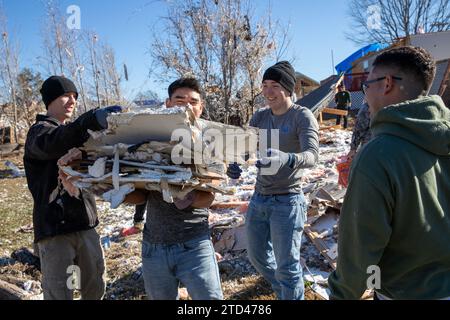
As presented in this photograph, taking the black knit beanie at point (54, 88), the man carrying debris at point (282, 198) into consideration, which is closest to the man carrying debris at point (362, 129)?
the man carrying debris at point (282, 198)

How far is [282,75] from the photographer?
2.80 meters

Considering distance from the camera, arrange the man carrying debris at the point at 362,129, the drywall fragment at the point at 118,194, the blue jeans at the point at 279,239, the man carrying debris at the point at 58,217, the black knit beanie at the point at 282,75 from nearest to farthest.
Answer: the drywall fragment at the point at 118,194 → the man carrying debris at the point at 58,217 → the blue jeans at the point at 279,239 → the black knit beanie at the point at 282,75 → the man carrying debris at the point at 362,129

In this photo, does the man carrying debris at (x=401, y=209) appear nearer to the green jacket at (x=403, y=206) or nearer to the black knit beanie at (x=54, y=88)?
the green jacket at (x=403, y=206)

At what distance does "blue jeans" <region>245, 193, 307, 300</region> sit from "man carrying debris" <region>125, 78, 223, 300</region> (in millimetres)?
711

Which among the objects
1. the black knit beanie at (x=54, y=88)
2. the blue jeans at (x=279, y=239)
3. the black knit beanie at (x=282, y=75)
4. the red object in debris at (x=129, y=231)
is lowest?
the red object in debris at (x=129, y=231)

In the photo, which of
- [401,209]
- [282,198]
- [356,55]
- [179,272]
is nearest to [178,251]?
[179,272]

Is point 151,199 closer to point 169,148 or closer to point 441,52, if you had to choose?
point 169,148

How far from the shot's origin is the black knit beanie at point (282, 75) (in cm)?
280

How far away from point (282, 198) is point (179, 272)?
3.34ft

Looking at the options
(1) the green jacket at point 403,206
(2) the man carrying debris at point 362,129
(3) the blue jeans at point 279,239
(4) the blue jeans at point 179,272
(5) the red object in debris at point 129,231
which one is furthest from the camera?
(5) the red object in debris at point 129,231

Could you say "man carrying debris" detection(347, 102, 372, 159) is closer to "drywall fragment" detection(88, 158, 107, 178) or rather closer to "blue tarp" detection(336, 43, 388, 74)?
"drywall fragment" detection(88, 158, 107, 178)

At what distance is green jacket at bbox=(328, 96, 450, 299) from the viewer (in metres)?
1.27

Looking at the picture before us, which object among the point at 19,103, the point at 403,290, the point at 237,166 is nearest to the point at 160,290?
the point at 237,166

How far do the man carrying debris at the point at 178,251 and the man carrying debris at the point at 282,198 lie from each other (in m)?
0.62
